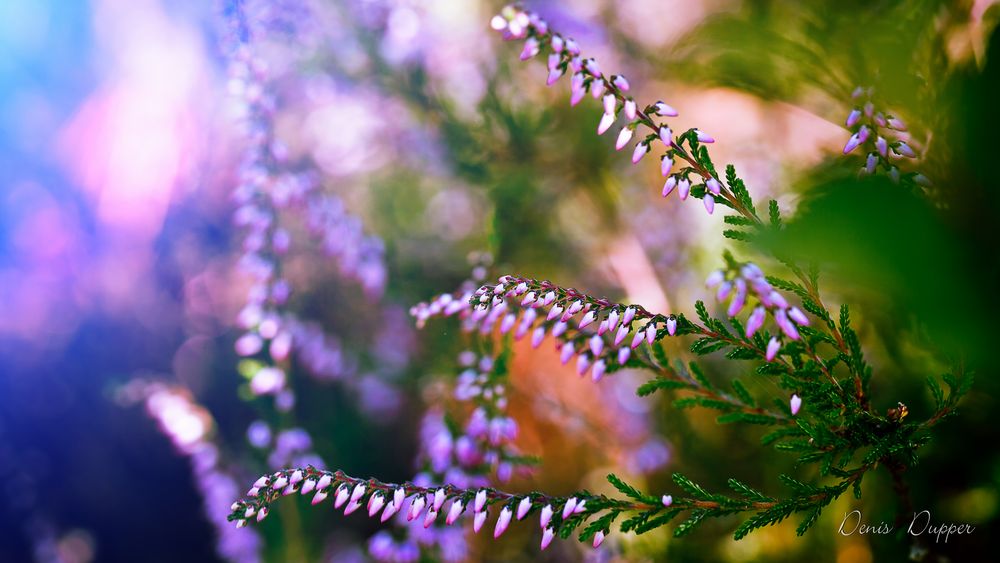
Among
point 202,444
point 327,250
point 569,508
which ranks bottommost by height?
point 569,508

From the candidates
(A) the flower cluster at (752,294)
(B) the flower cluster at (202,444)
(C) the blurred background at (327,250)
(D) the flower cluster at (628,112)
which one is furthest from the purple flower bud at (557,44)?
(B) the flower cluster at (202,444)

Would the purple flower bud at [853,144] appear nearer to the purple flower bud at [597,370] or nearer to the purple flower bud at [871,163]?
the purple flower bud at [871,163]

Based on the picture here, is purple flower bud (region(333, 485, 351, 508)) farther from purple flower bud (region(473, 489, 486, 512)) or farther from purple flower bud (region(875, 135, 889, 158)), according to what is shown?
purple flower bud (region(875, 135, 889, 158))

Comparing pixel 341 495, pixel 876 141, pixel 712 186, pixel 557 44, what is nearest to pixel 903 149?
pixel 876 141

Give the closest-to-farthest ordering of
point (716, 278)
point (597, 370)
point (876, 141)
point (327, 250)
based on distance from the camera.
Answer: point (716, 278) < point (876, 141) < point (597, 370) < point (327, 250)

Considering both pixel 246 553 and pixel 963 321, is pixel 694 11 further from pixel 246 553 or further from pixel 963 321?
pixel 246 553

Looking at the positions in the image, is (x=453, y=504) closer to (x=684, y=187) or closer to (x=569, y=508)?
(x=569, y=508)
